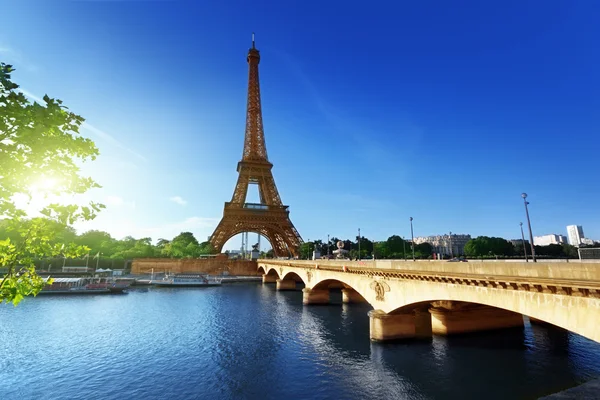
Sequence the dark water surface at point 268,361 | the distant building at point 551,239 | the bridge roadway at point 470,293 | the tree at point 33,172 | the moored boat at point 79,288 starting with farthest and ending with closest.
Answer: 1. the distant building at point 551,239
2. the moored boat at point 79,288
3. the dark water surface at point 268,361
4. the bridge roadway at point 470,293
5. the tree at point 33,172

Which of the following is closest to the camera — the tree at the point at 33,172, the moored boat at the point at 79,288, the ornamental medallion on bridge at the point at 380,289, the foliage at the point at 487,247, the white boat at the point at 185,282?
the tree at the point at 33,172

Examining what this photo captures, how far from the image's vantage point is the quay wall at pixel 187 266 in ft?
306

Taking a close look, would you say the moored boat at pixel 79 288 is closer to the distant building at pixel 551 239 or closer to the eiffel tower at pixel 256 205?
the eiffel tower at pixel 256 205

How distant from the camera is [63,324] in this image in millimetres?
34438

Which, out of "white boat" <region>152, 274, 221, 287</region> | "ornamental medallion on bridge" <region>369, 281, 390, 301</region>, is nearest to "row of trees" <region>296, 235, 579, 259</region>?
"white boat" <region>152, 274, 221, 287</region>

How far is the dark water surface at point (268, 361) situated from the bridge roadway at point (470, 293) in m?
1.62

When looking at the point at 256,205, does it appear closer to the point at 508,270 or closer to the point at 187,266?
the point at 187,266

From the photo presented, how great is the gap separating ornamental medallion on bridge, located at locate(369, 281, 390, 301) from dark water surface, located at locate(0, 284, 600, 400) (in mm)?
3779

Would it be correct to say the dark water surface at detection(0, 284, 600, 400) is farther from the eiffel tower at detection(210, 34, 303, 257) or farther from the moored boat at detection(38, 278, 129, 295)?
the eiffel tower at detection(210, 34, 303, 257)

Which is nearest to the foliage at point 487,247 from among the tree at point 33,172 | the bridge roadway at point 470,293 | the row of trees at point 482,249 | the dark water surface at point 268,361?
the row of trees at point 482,249

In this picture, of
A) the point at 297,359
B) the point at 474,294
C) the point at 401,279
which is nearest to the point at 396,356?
the point at 401,279

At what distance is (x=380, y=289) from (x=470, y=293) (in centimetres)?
979

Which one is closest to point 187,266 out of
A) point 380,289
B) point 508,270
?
point 380,289

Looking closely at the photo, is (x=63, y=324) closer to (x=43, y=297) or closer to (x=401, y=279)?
(x=43, y=297)
